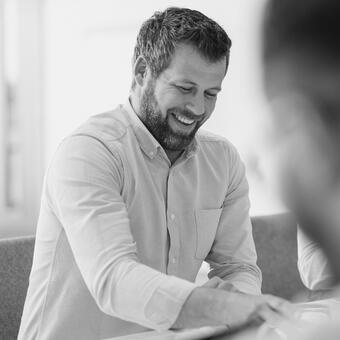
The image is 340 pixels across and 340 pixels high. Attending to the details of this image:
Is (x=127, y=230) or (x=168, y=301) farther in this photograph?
(x=127, y=230)

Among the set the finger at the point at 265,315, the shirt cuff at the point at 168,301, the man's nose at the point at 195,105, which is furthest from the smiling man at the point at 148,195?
the finger at the point at 265,315

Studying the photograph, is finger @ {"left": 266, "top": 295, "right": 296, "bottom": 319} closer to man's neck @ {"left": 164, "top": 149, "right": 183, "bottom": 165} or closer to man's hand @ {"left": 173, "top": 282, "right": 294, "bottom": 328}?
man's hand @ {"left": 173, "top": 282, "right": 294, "bottom": 328}

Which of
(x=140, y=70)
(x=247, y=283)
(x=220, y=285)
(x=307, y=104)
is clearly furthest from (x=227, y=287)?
(x=307, y=104)

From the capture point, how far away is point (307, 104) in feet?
1.27

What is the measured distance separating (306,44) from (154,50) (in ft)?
4.11

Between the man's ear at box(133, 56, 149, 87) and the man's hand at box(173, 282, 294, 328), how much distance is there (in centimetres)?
68

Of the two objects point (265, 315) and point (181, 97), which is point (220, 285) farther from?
point (181, 97)

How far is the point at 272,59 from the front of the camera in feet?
1.26

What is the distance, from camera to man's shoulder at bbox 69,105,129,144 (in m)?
1.55

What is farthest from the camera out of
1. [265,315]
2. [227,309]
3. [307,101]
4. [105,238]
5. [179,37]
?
[179,37]

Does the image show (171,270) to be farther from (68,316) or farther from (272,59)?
(272,59)

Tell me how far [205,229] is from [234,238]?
0.32 ft

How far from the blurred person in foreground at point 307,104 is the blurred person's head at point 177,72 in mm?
1196

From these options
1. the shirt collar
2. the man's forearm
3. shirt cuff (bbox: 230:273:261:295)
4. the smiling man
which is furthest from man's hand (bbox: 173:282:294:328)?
the shirt collar
